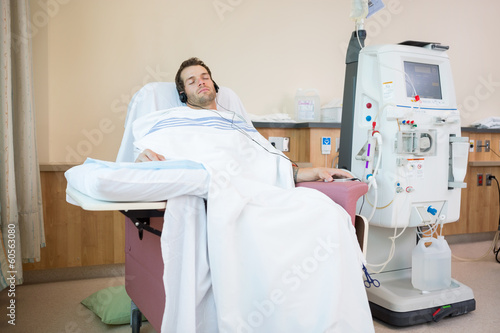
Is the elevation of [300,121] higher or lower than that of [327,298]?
higher

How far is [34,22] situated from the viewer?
277 centimetres

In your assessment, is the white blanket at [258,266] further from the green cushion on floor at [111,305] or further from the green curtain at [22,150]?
the green curtain at [22,150]

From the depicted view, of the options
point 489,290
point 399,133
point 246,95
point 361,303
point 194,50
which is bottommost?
point 489,290

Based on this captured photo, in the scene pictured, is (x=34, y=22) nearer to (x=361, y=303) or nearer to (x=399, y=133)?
(x=399, y=133)

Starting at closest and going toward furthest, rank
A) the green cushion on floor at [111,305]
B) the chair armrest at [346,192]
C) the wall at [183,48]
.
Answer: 1. the chair armrest at [346,192]
2. the green cushion on floor at [111,305]
3. the wall at [183,48]

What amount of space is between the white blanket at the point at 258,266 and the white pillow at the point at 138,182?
0.04 meters

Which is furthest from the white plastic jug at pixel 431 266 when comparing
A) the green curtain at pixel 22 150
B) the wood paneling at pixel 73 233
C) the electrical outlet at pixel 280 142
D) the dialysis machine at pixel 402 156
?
the green curtain at pixel 22 150

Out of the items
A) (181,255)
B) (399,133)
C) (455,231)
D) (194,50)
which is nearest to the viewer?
(181,255)

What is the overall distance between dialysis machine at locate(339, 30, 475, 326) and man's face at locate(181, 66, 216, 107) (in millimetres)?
786

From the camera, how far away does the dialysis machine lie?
87.9 inches

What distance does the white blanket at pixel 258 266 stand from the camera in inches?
53.6

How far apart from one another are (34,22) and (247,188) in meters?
2.04

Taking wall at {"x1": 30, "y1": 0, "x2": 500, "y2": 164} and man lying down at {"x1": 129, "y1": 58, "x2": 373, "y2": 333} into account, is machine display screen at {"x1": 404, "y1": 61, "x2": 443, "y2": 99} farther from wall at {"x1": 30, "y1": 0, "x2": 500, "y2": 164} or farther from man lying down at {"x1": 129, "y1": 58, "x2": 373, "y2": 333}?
wall at {"x1": 30, "y1": 0, "x2": 500, "y2": 164}

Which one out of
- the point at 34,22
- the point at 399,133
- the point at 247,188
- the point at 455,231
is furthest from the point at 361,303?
the point at 455,231
